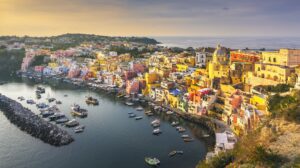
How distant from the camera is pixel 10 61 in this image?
56.8m

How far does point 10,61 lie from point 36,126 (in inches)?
1587

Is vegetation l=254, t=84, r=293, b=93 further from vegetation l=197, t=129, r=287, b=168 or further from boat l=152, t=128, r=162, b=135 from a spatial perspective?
vegetation l=197, t=129, r=287, b=168

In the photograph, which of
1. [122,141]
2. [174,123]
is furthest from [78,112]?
[174,123]

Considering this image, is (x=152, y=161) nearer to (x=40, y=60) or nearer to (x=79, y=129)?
(x=79, y=129)

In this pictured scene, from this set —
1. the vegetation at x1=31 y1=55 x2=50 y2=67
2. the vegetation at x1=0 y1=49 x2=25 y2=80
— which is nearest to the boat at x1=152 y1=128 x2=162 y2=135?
the vegetation at x1=0 y1=49 x2=25 y2=80

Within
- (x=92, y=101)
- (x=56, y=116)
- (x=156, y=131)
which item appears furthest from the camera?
(x=92, y=101)

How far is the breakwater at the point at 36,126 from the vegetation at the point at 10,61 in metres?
22.2

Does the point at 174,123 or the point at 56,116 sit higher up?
the point at 56,116

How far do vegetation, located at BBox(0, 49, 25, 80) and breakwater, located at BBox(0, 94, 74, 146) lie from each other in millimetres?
22227

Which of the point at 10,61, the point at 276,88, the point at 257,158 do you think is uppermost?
the point at 257,158

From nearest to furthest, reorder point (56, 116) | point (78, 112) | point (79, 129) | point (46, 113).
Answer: point (79, 129)
point (56, 116)
point (46, 113)
point (78, 112)

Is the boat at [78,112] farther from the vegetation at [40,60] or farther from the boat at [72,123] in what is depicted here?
the vegetation at [40,60]

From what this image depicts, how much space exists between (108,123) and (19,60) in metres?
39.1

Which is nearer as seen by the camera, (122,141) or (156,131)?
(122,141)
